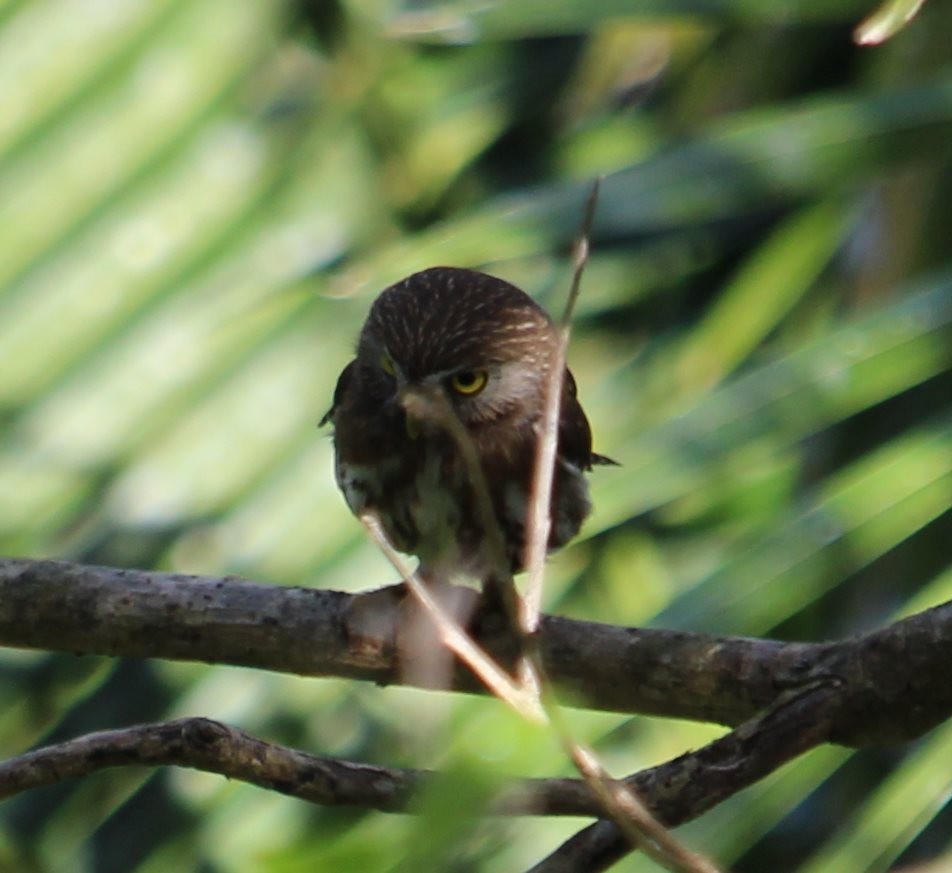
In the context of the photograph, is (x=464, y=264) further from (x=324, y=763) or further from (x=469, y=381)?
(x=324, y=763)

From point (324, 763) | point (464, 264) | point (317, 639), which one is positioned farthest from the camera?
point (464, 264)

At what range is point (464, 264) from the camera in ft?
11.5

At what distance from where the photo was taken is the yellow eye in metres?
3.19

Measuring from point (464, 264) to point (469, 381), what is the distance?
37cm

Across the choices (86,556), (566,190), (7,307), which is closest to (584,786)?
(566,190)

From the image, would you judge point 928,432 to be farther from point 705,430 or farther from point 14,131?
point 14,131

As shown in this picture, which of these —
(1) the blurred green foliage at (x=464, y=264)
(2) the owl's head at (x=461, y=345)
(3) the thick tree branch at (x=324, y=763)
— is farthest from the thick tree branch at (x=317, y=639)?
(2) the owl's head at (x=461, y=345)

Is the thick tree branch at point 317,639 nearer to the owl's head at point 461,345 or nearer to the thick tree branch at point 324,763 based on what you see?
the thick tree branch at point 324,763

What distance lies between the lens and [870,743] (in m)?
2.19

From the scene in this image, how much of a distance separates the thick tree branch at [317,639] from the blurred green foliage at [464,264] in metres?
0.46

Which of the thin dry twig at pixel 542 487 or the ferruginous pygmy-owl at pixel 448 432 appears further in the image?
the ferruginous pygmy-owl at pixel 448 432

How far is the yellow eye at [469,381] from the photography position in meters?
3.19

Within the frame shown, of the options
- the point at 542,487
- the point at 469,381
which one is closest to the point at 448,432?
the point at 469,381

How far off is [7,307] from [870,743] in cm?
269
